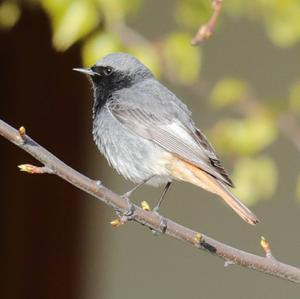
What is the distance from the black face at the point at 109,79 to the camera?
3561mm

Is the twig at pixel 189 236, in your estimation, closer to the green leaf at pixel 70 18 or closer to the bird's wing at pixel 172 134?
the bird's wing at pixel 172 134

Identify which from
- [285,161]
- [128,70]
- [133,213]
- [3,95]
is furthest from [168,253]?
[133,213]

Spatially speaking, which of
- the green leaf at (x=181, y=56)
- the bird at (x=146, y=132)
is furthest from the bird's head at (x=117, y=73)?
the green leaf at (x=181, y=56)

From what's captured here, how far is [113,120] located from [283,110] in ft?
6.08

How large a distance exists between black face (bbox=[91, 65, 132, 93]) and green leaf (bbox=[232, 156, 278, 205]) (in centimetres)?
157

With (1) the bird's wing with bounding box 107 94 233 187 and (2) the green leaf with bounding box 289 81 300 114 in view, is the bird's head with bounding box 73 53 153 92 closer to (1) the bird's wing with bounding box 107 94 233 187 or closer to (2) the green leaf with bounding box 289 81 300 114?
(1) the bird's wing with bounding box 107 94 233 187

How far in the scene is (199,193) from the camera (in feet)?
21.1

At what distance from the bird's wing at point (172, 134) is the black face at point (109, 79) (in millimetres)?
93

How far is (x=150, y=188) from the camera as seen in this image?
6.32 m

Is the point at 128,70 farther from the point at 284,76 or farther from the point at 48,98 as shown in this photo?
the point at 48,98

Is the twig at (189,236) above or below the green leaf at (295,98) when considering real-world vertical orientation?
below

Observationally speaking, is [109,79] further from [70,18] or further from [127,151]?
[70,18]

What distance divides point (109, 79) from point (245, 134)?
5.27 feet

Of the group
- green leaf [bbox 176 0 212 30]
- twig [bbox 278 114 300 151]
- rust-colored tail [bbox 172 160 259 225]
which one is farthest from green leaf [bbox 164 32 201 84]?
rust-colored tail [bbox 172 160 259 225]
